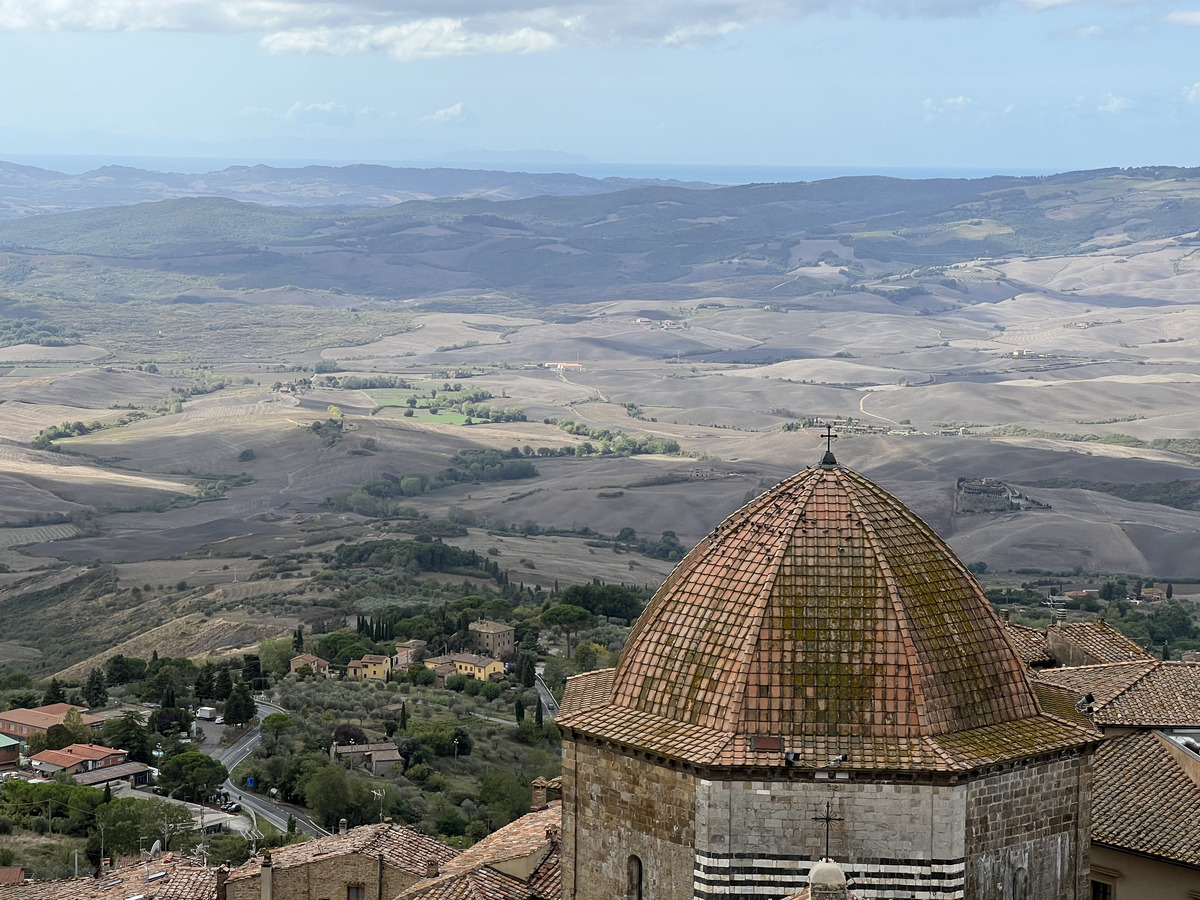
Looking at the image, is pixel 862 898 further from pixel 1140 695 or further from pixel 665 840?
pixel 1140 695

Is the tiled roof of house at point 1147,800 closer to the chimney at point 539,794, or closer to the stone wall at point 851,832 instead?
the stone wall at point 851,832

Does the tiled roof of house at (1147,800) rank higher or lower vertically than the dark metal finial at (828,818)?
lower

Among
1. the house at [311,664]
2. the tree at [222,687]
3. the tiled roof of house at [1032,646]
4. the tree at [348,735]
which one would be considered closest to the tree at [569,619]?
the house at [311,664]

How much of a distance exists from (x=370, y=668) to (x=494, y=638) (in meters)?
7.80

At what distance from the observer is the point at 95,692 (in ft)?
256

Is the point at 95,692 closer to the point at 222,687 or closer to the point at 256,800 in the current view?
the point at 222,687

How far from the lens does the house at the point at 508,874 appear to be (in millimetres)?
20531

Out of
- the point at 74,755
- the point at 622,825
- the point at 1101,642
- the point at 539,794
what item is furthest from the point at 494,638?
the point at 622,825

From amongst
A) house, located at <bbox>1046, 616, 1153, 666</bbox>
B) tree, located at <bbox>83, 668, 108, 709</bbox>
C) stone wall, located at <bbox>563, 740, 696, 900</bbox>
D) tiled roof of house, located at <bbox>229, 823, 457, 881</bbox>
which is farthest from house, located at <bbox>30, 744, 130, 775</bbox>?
stone wall, located at <bbox>563, 740, 696, 900</bbox>

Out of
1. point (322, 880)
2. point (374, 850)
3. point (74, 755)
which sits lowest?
point (74, 755)

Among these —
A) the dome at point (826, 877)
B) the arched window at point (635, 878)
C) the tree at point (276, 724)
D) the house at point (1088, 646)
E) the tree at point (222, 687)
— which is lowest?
the tree at point (222, 687)

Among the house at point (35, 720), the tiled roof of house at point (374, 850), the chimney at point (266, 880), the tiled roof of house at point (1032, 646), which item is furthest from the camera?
the house at point (35, 720)

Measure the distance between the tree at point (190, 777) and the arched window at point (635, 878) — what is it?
134ft

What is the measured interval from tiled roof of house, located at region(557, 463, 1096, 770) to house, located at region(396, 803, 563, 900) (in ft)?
12.0
